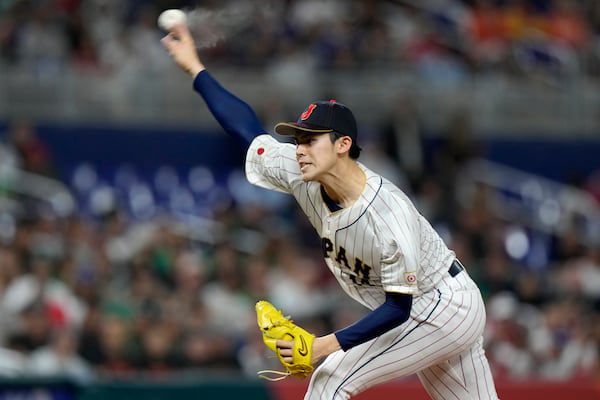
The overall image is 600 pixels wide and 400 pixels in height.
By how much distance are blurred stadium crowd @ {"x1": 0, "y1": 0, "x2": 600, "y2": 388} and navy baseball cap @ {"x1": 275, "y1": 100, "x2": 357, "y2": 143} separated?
11.7 ft

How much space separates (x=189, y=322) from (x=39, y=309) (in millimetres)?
1165

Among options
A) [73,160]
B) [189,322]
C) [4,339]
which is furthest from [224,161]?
[4,339]

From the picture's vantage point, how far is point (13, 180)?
1112 cm

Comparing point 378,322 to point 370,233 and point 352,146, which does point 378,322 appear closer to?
point 370,233

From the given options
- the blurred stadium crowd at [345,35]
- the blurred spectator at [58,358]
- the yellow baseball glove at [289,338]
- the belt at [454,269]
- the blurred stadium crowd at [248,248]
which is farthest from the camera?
the blurred stadium crowd at [345,35]

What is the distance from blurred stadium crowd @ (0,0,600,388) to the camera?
360 inches

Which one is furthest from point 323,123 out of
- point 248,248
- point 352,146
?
point 248,248

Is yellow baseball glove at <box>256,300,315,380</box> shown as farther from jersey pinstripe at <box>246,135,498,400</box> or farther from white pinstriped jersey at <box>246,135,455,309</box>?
white pinstriped jersey at <box>246,135,455,309</box>

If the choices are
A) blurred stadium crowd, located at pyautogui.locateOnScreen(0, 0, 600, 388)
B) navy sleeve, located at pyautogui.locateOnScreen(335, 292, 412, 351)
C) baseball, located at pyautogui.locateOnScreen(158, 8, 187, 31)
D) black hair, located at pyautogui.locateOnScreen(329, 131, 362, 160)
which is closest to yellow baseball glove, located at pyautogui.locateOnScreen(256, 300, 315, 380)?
navy sleeve, located at pyautogui.locateOnScreen(335, 292, 412, 351)

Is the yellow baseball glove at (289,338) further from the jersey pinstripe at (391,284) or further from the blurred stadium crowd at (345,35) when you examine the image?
the blurred stadium crowd at (345,35)

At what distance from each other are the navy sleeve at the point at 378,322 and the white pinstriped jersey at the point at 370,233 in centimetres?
6

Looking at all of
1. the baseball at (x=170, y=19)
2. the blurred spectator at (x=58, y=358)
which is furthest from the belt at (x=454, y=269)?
the blurred spectator at (x=58, y=358)

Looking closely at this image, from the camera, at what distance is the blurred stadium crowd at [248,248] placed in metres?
9.15

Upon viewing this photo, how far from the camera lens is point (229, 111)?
19.8 ft
